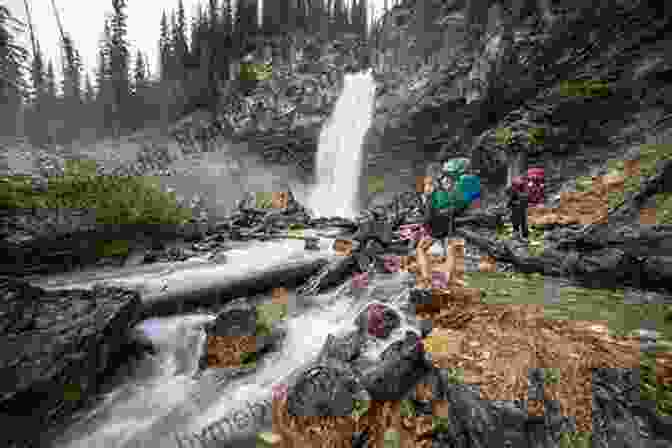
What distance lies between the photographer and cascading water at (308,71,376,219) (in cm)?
2992

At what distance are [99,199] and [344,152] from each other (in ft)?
77.5

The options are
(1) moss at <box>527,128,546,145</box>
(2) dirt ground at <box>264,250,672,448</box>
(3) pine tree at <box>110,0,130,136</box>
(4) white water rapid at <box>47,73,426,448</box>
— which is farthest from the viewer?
(3) pine tree at <box>110,0,130,136</box>

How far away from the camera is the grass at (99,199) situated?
9.01 meters

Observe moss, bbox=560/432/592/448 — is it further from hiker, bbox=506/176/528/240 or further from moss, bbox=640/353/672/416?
hiker, bbox=506/176/528/240

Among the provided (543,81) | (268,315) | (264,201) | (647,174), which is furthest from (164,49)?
(647,174)

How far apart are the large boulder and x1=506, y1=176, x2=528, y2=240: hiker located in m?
8.94

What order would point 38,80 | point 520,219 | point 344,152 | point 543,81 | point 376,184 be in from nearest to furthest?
point 520,219, point 543,81, point 376,184, point 344,152, point 38,80

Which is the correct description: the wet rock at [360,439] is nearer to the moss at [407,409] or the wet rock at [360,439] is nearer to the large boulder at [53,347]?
the moss at [407,409]

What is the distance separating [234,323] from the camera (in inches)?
193

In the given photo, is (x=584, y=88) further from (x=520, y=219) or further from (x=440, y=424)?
(x=440, y=424)

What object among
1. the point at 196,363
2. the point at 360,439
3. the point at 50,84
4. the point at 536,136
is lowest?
the point at 196,363

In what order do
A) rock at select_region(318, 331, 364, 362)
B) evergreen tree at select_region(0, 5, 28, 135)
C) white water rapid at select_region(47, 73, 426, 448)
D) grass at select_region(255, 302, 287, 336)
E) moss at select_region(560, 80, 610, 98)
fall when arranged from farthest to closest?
evergreen tree at select_region(0, 5, 28, 135)
moss at select_region(560, 80, 610, 98)
grass at select_region(255, 302, 287, 336)
rock at select_region(318, 331, 364, 362)
white water rapid at select_region(47, 73, 426, 448)

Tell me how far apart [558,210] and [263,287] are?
8.64m

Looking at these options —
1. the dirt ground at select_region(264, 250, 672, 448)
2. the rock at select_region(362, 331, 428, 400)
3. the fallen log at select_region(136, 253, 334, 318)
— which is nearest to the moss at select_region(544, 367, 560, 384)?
the dirt ground at select_region(264, 250, 672, 448)
